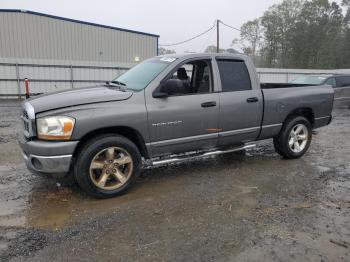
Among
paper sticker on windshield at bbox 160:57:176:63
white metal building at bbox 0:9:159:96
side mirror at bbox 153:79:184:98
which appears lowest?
side mirror at bbox 153:79:184:98

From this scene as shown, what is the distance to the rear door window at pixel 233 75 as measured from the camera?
5508mm

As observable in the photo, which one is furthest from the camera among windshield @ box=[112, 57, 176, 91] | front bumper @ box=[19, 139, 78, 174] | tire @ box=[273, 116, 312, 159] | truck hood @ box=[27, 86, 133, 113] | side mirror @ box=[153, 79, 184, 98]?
tire @ box=[273, 116, 312, 159]

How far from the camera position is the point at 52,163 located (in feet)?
13.6

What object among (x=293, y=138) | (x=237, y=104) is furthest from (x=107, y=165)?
(x=293, y=138)

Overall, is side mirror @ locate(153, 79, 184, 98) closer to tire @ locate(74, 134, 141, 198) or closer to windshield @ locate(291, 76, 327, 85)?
tire @ locate(74, 134, 141, 198)

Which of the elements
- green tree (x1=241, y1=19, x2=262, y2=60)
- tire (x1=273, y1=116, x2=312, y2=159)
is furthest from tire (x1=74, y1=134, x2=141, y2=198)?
→ green tree (x1=241, y1=19, x2=262, y2=60)

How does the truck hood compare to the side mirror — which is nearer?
the truck hood

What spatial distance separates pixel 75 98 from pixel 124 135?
2.77 ft

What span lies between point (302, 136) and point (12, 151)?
577 centimetres

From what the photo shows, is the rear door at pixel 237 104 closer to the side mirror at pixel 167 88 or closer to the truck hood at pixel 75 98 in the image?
the side mirror at pixel 167 88

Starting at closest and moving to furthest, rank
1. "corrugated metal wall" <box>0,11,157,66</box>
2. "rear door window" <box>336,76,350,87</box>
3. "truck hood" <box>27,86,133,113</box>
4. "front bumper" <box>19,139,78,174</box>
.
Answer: "front bumper" <box>19,139,78,174</box>, "truck hood" <box>27,86,133,113</box>, "rear door window" <box>336,76,350,87</box>, "corrugated metal wall" <box>0,11,157,66</box>

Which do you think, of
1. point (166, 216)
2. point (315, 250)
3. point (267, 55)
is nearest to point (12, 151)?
point (166, 216)

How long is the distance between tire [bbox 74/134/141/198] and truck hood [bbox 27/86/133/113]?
495mm

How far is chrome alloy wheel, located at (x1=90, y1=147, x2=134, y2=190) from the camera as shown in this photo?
14.5 ft
